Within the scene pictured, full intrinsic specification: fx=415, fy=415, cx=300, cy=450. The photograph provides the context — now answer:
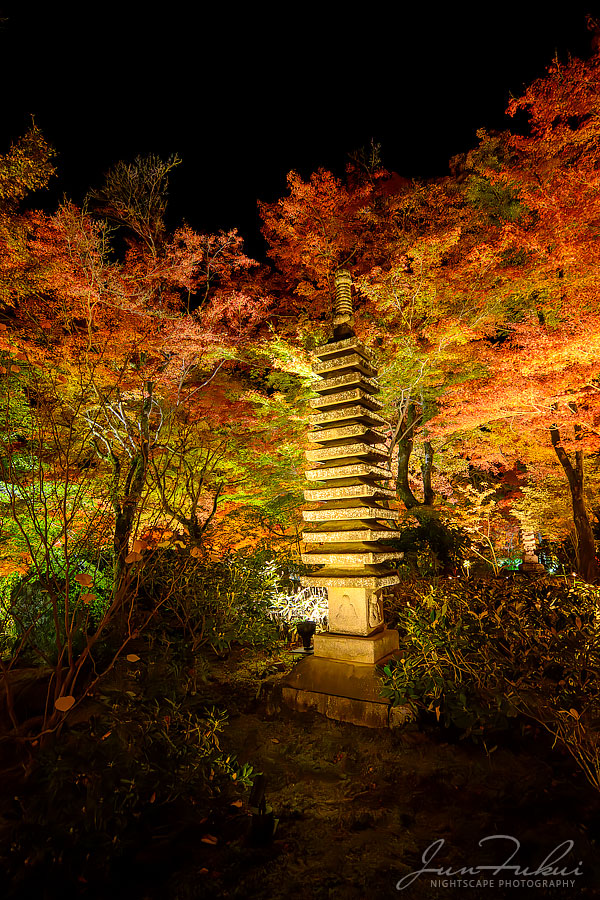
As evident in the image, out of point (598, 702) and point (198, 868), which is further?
point (598, 702)

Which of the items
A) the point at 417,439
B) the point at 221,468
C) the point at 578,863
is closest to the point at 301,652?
the point at 578,863

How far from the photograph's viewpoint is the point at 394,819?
10.6 feet

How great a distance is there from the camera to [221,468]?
12.4m

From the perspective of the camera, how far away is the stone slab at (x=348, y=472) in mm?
5414

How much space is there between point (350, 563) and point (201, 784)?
2.71 m

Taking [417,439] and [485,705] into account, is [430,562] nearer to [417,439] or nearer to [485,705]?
[485,705]

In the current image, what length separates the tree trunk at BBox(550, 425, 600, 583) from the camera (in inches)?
450

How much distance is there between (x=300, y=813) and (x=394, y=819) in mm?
740

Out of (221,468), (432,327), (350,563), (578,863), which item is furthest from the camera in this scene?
(221,468)

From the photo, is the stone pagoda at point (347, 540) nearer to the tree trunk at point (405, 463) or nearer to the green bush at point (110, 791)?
the green bush at point (110, 791)

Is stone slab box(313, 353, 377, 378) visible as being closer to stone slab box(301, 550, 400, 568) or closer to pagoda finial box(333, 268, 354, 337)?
pagoda finial box(333, 268, 354, 337)

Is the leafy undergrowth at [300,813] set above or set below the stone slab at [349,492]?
below

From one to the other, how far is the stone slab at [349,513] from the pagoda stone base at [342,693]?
1775mm

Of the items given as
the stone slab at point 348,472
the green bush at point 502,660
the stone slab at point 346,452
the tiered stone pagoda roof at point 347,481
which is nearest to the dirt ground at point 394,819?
the green bush at point 502,660
